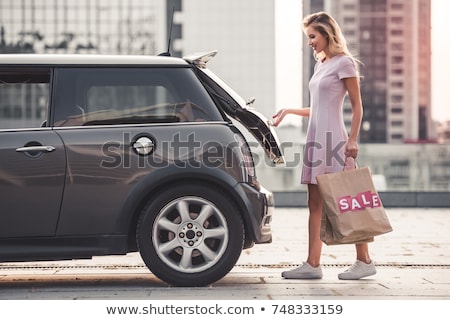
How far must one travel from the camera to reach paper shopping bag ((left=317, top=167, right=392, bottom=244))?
6.17 metres

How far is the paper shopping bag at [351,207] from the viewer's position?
617 cm

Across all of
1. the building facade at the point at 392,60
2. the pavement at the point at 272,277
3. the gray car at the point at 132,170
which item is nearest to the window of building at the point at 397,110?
the building facade at the point at 392,60

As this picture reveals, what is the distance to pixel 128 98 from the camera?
6137 mm

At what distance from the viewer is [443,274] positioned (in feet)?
22.5

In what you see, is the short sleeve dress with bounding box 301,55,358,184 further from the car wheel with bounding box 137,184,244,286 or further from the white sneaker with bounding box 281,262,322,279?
the car wheel with bounding box 137,184,244,286

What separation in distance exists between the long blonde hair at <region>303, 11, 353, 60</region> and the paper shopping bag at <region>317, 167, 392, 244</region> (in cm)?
87

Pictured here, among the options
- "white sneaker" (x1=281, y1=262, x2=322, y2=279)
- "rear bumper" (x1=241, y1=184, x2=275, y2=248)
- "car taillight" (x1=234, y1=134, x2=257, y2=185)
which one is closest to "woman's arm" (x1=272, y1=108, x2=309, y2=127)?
"car taillight" (x1=234, y1=134, x2=257, y2=185)

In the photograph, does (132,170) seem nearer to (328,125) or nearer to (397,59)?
(328,125)

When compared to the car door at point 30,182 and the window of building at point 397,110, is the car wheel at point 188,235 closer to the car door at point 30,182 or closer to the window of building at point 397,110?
the car door at point 30,182

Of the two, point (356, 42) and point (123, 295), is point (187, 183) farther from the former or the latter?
point (356, 42)

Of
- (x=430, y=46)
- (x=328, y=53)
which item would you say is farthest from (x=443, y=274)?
(x=430, y=46)

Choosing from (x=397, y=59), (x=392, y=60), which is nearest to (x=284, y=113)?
(x=392, y=60)

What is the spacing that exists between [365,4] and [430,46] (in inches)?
599
